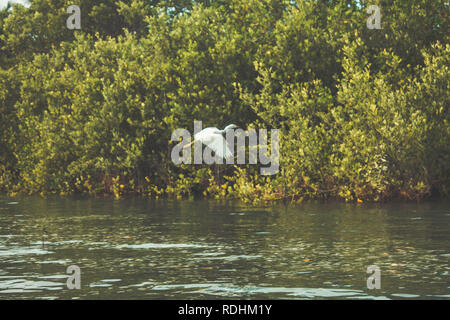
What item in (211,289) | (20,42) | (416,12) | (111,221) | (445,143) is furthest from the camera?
(20,42)

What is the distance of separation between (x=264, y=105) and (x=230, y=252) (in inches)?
601

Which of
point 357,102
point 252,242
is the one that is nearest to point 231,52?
point 357,102

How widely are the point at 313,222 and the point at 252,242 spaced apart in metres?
4.66

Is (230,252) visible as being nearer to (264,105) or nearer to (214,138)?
(214,138)

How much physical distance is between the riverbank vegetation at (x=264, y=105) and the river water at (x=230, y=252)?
2449mm

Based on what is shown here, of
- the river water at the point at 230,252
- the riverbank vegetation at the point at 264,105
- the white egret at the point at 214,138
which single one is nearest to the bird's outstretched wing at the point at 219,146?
the white egret at the point at 214,138

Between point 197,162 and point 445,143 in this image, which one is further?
point 197,162

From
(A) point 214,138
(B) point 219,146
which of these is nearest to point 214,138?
(A) point 214,138

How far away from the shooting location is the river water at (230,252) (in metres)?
11.6

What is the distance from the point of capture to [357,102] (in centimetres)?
2850

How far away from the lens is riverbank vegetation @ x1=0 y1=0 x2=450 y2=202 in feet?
92.3

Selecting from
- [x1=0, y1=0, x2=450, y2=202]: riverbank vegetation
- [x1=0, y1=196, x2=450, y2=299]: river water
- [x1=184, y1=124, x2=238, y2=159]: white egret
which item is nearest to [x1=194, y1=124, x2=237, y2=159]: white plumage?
[x1=184, y1=124, x2=238, y2=159]: white egret

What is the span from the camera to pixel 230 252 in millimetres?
15648

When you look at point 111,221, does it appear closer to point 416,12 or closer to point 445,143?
point 445,143
